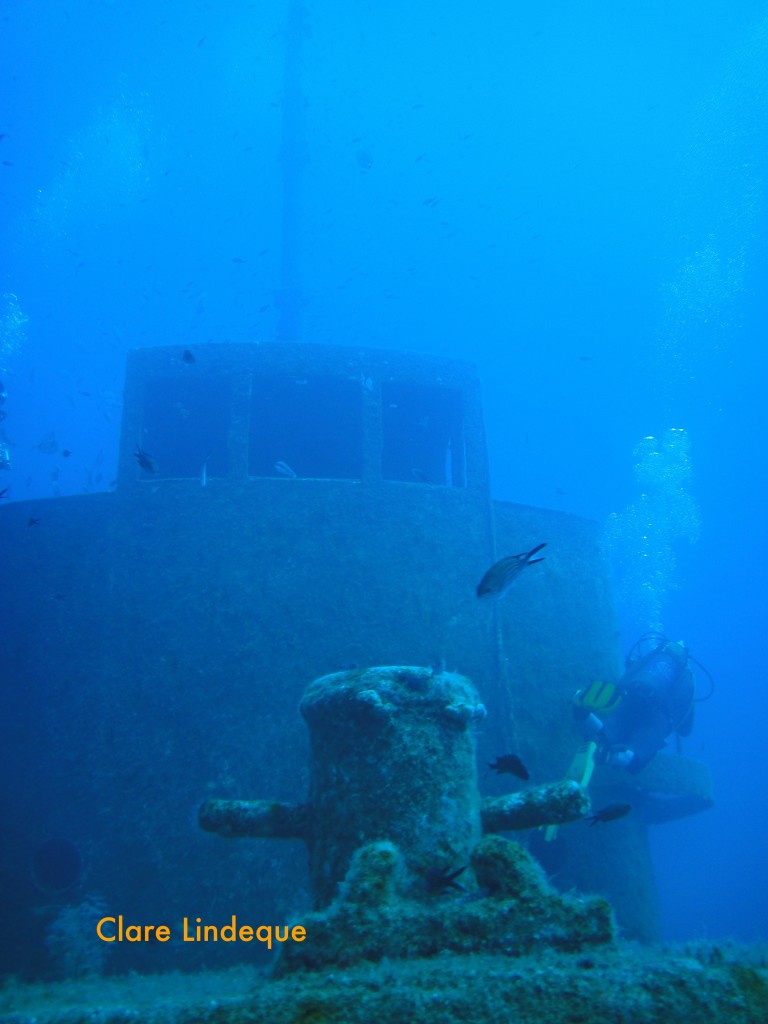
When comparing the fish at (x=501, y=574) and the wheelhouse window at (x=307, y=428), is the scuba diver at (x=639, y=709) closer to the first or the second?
the fish at (x=501, y=574)

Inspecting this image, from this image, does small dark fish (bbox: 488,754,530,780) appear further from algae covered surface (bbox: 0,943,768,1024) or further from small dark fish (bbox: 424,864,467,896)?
algae covered surface (bbox: 0,943,768,1024)

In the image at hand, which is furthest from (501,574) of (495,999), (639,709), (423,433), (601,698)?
(423,433)

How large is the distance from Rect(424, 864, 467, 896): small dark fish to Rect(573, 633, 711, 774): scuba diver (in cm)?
597

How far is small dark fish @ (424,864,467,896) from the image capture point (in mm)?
2668

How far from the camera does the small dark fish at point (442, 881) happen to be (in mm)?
2668

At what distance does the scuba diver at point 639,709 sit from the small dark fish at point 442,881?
5.97 metres

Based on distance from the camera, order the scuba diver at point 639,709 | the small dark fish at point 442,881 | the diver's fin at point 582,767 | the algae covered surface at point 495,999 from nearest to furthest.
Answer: the algae covered surface at point 495,999, the small dark fish at point 442,881, the diver's fin at point 582,767, the scuba diver at point 639,709

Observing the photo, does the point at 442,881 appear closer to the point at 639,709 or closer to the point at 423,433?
the point at 639,709

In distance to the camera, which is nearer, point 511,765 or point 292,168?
point 511,765

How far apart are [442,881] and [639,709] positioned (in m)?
7.20

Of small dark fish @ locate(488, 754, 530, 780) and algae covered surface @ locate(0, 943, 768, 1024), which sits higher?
small dark fish @ locate(488, 754, 530, 780)

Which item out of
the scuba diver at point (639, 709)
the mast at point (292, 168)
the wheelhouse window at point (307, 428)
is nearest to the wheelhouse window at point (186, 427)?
the wheelhouse window at point (307, 428)

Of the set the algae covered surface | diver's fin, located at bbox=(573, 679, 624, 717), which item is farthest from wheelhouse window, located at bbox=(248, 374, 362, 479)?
the algae covered surface

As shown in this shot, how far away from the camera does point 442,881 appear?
8.80ft
